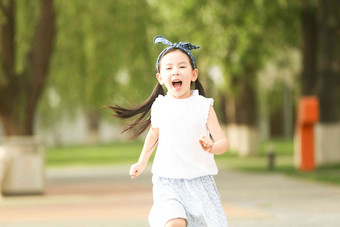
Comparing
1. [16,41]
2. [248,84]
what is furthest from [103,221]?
[248,84]

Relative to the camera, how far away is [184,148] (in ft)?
19.3

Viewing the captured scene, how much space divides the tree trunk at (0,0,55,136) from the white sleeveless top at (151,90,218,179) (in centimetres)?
1367

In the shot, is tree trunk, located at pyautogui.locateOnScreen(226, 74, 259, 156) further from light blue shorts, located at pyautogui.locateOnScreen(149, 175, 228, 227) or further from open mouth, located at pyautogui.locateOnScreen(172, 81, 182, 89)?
light blue shorts, located at pyautogui.locateOnScreen(149, 175, 228, 227)

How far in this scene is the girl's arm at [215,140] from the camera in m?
5.51

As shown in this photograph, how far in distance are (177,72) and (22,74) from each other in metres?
13.9

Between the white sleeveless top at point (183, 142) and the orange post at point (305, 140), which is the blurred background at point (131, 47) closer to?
the orange post at point (305, 140)

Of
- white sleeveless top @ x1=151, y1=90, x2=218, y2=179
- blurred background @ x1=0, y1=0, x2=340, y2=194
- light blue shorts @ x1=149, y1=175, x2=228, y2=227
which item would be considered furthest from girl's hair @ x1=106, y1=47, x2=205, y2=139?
blurred background @ x1=0, y1=0, x2=340, y2=194

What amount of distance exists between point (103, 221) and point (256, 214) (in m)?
2.26

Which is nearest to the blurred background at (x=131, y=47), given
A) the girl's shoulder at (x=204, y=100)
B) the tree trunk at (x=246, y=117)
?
the tree trunk at (x=246, y=117)

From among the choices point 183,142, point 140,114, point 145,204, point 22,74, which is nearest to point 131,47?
point 22,74

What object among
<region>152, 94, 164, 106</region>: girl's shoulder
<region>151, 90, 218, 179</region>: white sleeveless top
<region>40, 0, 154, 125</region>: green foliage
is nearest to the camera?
<region>151, 90, 218, 179</region>: white sleeveless top

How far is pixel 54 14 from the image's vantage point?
20.0 m

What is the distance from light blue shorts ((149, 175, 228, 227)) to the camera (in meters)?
5.72

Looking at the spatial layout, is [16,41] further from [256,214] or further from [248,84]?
[248,84]
